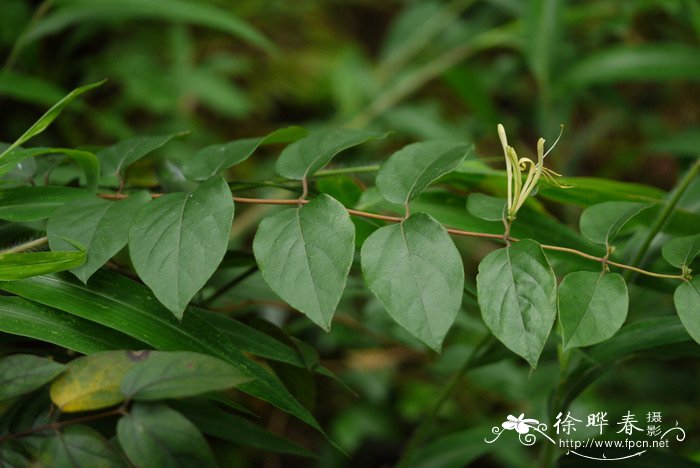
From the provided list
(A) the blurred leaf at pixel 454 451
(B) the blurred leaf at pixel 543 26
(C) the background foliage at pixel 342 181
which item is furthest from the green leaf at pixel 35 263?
(B) the blurred leaf at pixel 543 26

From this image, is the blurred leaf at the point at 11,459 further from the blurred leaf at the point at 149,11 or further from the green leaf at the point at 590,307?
the blurred leaf at the point at 149,11

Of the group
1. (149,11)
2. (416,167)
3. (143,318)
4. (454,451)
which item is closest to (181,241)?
(143,318)

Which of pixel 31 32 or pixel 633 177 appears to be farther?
pixel 633 177

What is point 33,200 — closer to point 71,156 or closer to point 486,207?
point 71,156

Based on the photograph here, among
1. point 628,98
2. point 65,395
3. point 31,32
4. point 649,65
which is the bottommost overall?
point 65,395

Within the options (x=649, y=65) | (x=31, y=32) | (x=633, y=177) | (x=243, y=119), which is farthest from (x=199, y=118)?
(x=633, y=177)

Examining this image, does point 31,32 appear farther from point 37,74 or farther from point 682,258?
point 682,258
